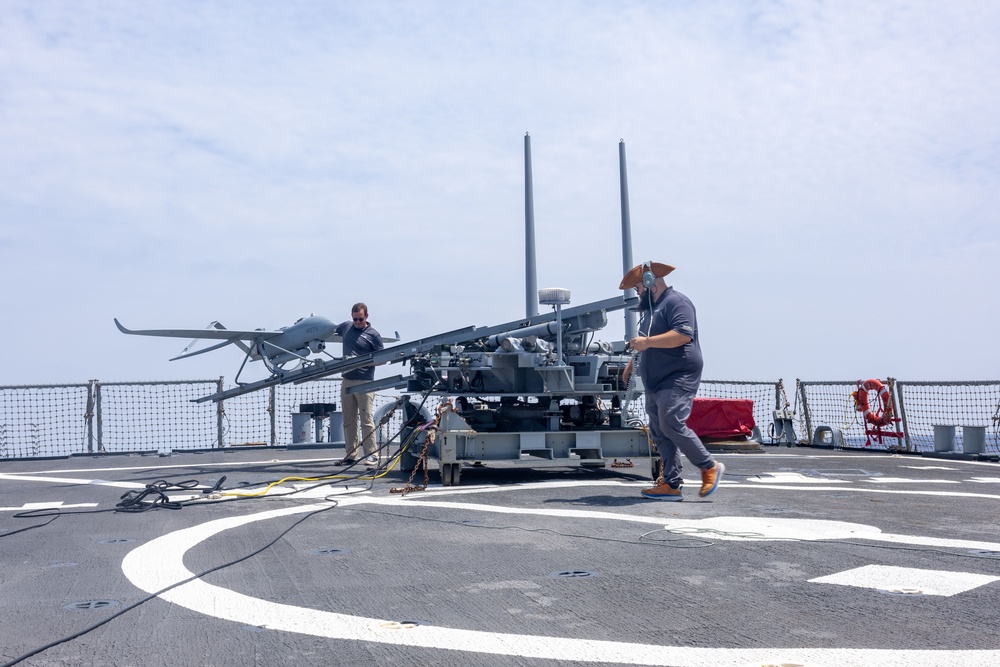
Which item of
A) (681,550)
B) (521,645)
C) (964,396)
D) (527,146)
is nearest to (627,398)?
(681,550)

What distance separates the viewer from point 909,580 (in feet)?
14.1

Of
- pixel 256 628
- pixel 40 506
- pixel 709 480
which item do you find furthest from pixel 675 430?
pixel 40 506

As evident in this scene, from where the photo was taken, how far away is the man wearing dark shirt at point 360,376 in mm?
12164

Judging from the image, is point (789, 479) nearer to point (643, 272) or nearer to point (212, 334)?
point (643, 272)

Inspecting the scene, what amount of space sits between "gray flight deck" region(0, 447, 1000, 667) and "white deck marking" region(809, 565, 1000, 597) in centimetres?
2

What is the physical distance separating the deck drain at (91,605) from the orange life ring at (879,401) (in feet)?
45.3

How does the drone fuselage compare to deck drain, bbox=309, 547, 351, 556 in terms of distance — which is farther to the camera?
the drone fuselage

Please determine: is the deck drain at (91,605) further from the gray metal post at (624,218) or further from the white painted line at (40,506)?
the gray metal post at (624,218)

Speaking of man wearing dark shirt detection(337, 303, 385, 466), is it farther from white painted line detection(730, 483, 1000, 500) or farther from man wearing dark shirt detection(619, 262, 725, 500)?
white painted line detection(730, 483, 1000, 500)

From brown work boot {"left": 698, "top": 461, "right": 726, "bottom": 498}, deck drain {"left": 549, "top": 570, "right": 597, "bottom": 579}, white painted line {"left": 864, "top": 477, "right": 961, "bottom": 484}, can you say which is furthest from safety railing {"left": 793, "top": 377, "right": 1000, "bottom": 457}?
deck drain {"left": 549, "top": 570, "right": 597, "bottom": 579}

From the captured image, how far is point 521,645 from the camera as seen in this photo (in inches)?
133

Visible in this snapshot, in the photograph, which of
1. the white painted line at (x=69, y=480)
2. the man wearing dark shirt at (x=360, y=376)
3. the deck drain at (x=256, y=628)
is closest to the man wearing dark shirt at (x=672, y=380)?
the deck drain at (x=256, y=628)

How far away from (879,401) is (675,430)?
9194mm

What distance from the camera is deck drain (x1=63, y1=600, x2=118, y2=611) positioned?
162 inches
